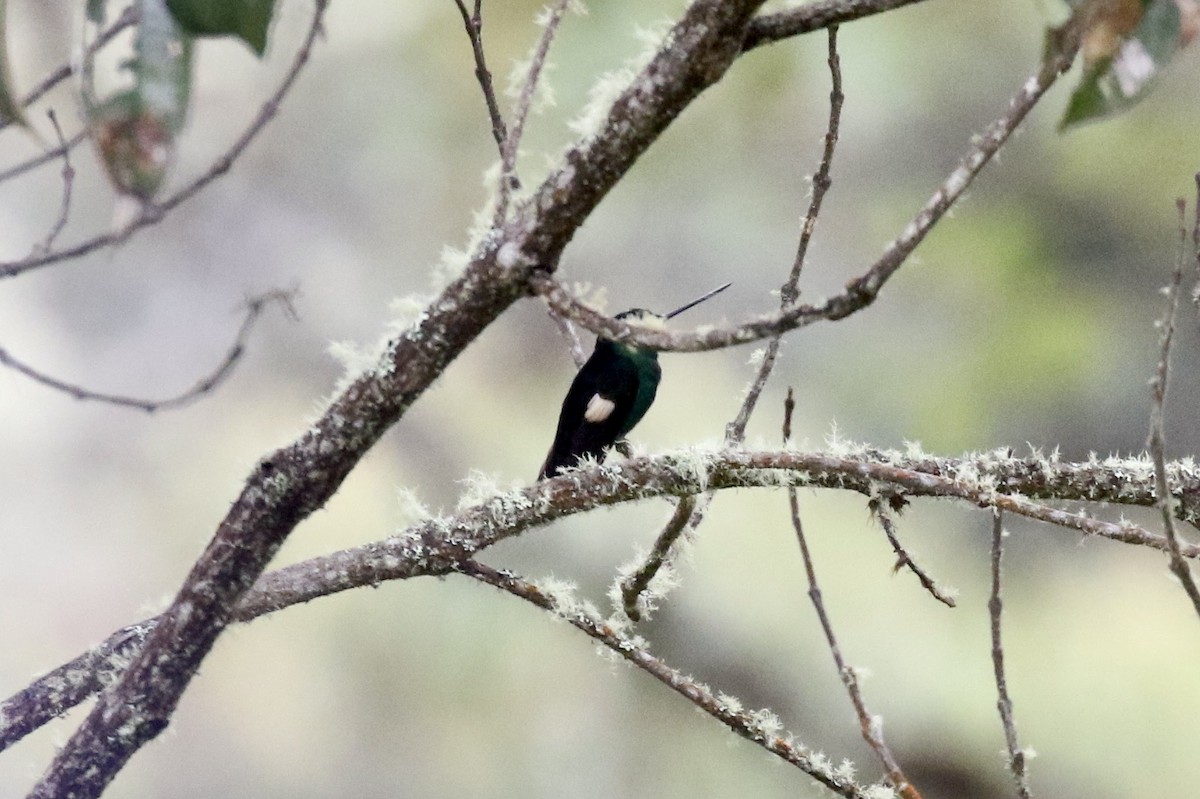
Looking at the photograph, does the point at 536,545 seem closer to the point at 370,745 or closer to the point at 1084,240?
the point at 370,745

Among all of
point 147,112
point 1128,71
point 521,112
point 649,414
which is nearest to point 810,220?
point 521,112

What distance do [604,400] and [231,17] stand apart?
0.90m

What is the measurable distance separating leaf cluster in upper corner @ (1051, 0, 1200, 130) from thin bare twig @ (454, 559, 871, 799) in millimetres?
527

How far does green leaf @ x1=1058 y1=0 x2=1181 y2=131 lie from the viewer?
1.26ft

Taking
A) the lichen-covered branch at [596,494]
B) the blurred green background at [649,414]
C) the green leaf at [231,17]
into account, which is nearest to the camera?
the green leaf at [231,17]

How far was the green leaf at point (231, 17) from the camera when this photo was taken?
376 mm

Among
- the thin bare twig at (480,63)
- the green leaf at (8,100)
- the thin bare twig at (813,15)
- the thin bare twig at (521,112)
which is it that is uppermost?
the thin bare twig at (480,63)

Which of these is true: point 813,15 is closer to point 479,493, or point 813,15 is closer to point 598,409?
point 479,493

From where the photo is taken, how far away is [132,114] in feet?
1.30

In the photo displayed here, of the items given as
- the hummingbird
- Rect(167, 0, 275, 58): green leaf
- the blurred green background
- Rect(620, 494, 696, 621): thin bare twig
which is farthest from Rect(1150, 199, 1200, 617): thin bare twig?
the blurred green background

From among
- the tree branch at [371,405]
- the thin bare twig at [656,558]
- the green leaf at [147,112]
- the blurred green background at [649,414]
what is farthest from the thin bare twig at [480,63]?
the blurred green background at [649,414]

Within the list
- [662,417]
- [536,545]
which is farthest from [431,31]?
[536,545]

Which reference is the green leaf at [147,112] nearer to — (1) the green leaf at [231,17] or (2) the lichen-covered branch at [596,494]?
(1) the green leaf at [231,17]

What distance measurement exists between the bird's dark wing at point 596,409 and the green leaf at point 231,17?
2.80 ft
